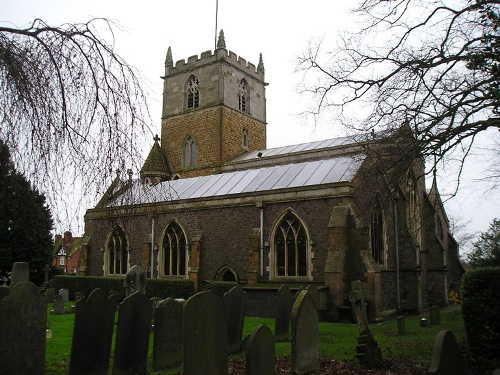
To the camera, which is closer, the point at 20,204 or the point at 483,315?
the point at 20,204

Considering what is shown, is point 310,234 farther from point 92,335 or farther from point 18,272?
point 92,335

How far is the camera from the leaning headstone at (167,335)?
762 cm

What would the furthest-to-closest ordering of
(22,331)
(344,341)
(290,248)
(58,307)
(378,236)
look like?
1. (378,236)
2. (290,248)
3. (58,307)
4. (344,341)
5. (22,331)

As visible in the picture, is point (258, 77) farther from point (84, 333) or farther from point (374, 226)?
point (84, 333)

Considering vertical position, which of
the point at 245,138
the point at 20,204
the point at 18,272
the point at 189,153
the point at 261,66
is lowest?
the point at 18,272

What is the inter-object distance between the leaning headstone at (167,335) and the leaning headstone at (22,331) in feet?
6.62

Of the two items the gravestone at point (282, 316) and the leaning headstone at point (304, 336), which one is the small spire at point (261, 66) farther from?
the leaning headstone at point (304, 336)

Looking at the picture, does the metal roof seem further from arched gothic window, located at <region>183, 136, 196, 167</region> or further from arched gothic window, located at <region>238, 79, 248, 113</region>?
arched gothic window, located at <region>238, 79, 248, 113</region>

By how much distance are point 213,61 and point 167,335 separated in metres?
29.6

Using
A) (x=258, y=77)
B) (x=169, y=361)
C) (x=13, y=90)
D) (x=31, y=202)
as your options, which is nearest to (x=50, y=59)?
(x=13, y=90)

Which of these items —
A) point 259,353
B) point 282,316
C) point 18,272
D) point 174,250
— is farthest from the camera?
point 174,250

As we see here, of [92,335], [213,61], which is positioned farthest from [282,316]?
[213,61]

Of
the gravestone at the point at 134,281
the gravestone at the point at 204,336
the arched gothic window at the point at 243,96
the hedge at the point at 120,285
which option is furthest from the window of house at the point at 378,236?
the arched gothic window at the point at 243,96

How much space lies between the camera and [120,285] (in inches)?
785
